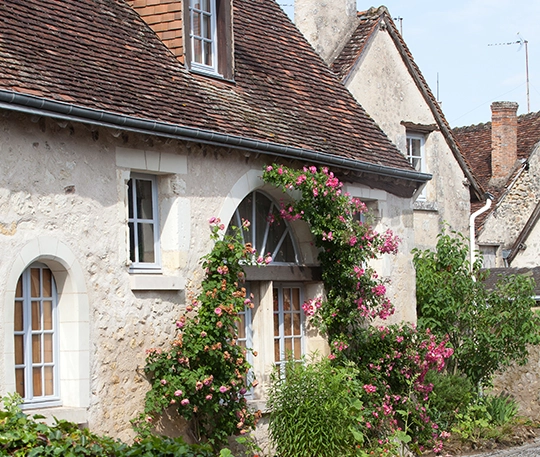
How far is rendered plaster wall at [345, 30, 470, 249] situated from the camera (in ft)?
53.2

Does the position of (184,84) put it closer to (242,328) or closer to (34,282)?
(242,328)

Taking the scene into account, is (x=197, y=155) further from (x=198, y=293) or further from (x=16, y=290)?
(x=16, y=290)

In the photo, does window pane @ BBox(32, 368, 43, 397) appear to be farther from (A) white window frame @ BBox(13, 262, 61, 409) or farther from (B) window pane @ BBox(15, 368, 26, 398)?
(B) window pane @ BBox(15, 368, 26, 398)

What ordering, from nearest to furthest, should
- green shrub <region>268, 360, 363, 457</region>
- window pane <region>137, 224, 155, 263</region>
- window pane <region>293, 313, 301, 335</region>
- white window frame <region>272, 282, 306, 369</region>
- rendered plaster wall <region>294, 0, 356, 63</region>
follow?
window pane <region>137, 224, 155, 263</region>
green shrub <region>268, 360, 363, 457</region>
white window frame <region>272, 282, 306, 369</region>
window pane <region>293, 313, 301, 335</region>
rendered plaster wall <region>294, 0, 356, 63</region>

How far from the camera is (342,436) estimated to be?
10219 millimetres

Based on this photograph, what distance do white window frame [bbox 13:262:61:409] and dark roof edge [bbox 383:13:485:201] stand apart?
378 inches

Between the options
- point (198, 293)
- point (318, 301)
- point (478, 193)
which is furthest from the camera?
point (478, 193)

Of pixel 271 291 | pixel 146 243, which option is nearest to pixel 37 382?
pixel 146 243

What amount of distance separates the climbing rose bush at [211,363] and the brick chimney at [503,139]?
45.3ft

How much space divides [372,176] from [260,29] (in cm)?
268

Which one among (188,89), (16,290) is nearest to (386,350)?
(188,89)

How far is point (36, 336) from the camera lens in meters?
8.59

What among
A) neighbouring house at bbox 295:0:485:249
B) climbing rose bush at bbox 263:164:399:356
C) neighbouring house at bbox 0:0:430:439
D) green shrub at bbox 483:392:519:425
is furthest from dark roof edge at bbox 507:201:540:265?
climbing rose bush at bbox 263:164:399:356

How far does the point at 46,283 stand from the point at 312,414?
3199mm
